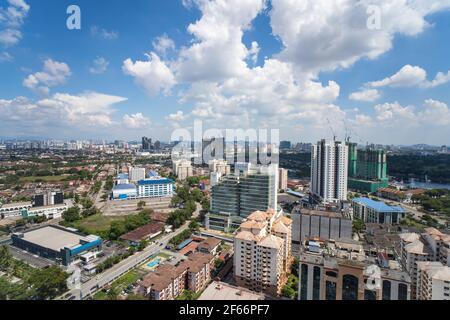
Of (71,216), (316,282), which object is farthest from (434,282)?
(71,216)

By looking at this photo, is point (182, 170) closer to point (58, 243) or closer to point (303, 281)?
point (58, 243)

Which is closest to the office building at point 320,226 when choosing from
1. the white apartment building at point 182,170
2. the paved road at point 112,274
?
the paved road at point 112,274

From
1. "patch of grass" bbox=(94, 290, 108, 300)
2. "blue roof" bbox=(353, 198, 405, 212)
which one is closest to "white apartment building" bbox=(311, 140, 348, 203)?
"blue roof" bbox=(353, 198, 405, 212)

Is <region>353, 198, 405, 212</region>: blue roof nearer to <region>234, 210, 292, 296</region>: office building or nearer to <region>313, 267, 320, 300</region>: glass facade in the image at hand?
<region>234, 210, 292, 296</region>: office building

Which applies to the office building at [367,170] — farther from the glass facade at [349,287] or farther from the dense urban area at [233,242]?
the glass facade at [349,287]
